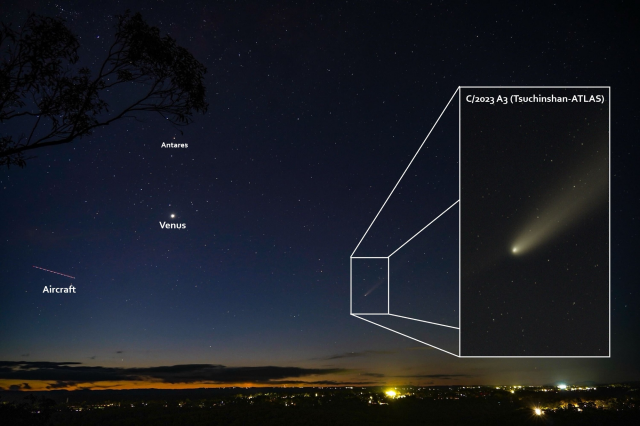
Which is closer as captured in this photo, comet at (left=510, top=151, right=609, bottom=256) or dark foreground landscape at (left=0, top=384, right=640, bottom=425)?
comet at (left=510, top=151, right=609, bottom=256)

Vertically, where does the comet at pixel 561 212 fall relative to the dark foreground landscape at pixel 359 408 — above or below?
above

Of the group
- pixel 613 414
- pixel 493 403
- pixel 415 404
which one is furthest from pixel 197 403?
pixel 613 414

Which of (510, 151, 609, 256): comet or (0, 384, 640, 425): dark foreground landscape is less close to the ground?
(510, 151, 609, 256): comet

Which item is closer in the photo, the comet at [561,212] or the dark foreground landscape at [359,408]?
the comet at [561,212]

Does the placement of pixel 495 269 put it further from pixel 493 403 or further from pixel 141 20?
pixel 493 403
